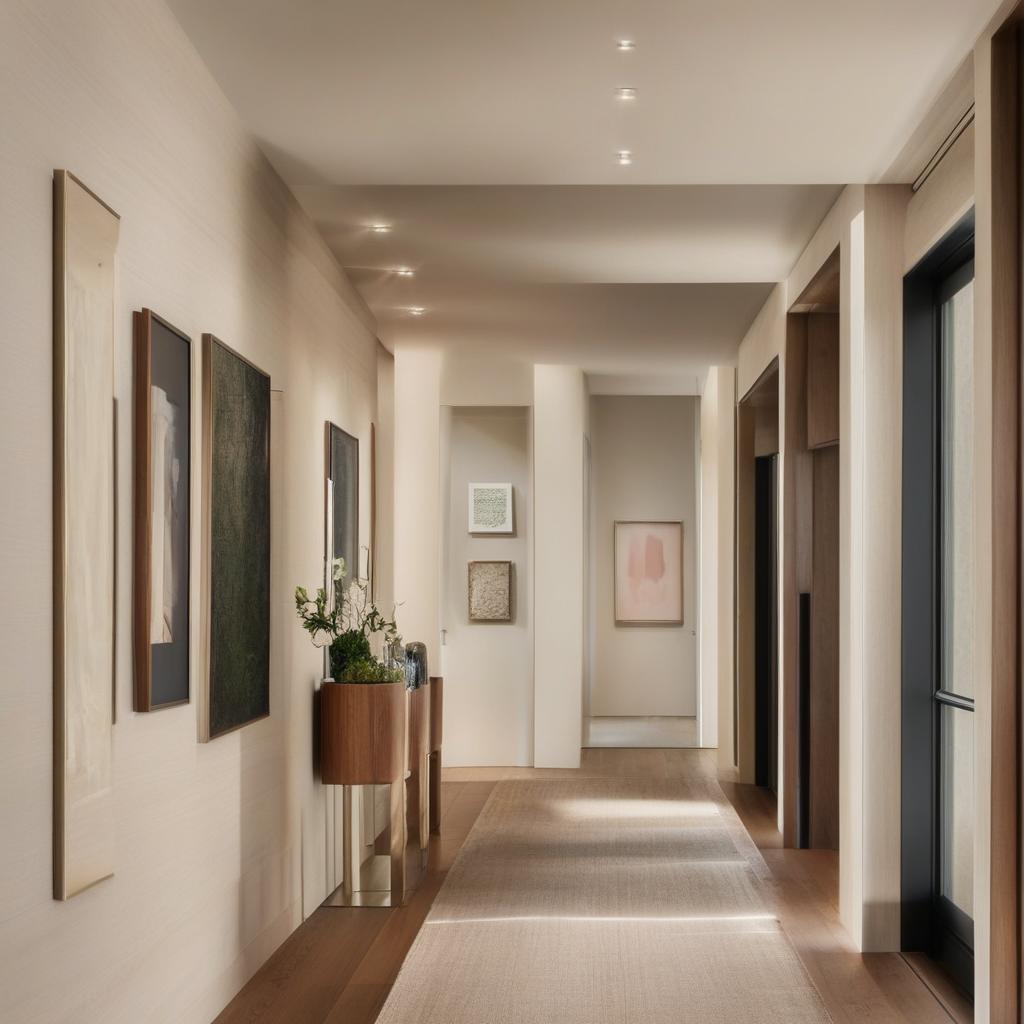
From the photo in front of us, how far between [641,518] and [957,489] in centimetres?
861

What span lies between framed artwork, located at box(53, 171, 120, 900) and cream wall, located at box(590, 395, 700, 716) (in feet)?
33.4

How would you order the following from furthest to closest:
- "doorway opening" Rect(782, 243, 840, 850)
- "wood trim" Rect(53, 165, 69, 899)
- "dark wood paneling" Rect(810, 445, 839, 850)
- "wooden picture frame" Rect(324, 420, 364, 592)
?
"dark wood paneling" Rect(810, 445, 839, 850) → "doorway opening" Rect(782, 243, 840, 850) → "wooden picture frame" Rect(324, 420, 364, 592) → "wood trim" Rect(53, 165, 69, 899)

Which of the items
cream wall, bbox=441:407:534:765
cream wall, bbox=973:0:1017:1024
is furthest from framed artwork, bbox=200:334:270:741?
cream wall, bbox=441:407:534:765

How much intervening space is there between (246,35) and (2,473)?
1652 mm

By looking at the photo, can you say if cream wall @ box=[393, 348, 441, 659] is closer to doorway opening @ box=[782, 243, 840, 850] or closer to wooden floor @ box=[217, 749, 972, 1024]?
wooden floor @ box=[217, 749, 972, 1024]

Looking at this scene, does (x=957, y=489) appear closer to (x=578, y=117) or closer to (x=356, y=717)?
(x=578, y=117)

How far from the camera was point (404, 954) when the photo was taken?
15.9 feet

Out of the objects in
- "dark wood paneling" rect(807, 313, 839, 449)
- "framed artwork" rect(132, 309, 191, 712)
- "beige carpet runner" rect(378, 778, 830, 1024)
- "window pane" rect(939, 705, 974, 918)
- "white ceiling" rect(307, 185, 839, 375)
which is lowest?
"beige carpet runner" rect(378, 778, 830, 1024)

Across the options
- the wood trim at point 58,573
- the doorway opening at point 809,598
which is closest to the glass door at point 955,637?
the doorway opening at point 809,598

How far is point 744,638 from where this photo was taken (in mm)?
9102

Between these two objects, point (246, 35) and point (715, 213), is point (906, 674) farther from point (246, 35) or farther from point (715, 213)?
point (246, 35)

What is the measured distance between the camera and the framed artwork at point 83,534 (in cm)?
267

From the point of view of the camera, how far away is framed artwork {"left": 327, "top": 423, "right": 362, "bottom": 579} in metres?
5.96

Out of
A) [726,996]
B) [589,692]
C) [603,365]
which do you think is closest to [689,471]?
[589,692]
